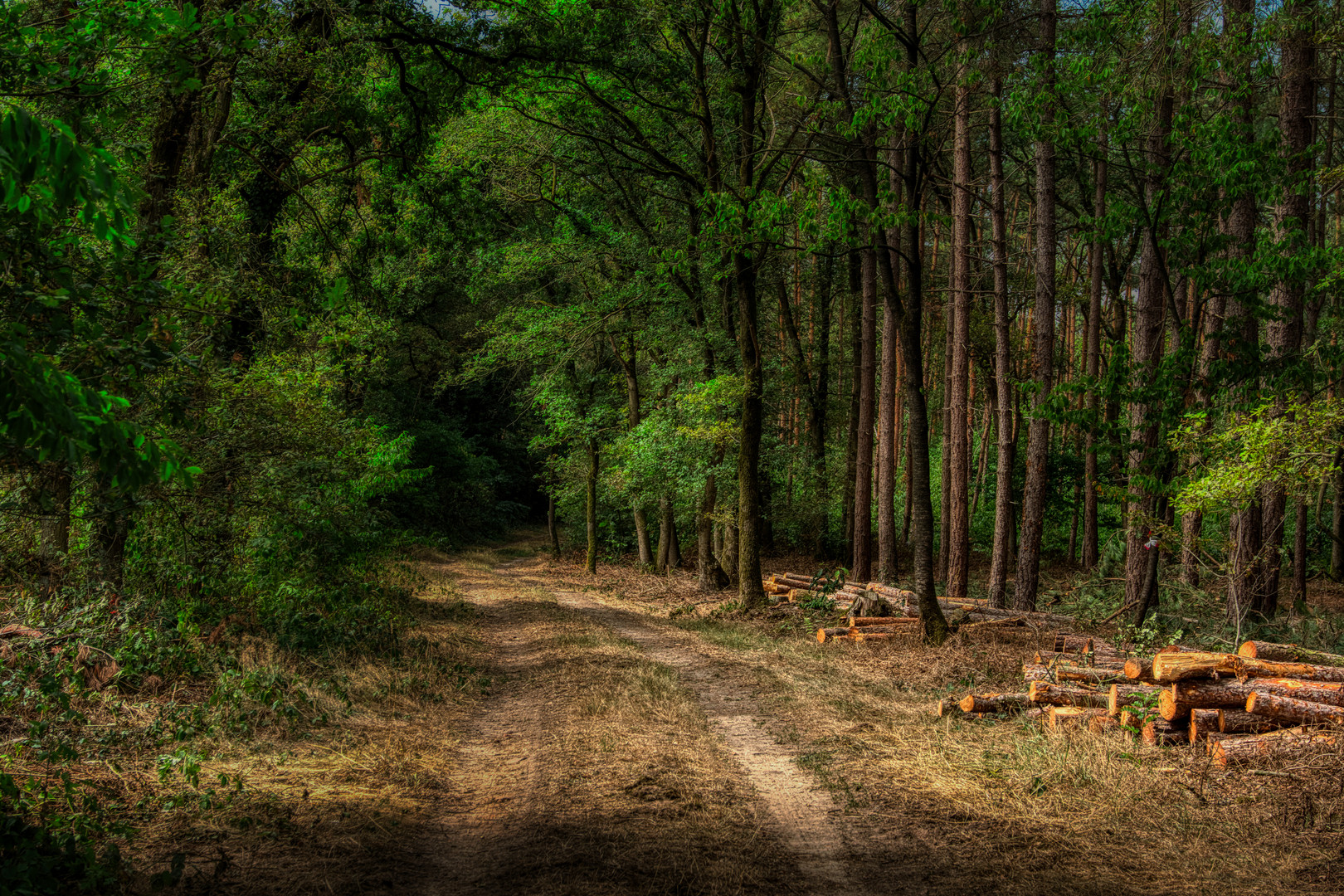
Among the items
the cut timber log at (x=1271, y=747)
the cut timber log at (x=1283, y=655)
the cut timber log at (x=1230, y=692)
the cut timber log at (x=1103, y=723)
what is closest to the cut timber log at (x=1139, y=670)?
the cut timber log at (x=1103, y=723)

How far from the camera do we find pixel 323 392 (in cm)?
1187

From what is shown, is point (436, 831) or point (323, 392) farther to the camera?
point (323, 392)

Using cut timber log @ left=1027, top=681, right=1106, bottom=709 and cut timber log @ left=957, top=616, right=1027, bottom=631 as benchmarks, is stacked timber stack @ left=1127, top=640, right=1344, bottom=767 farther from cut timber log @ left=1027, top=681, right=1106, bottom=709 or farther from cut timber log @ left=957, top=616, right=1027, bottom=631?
cut timber log @ left=957, top=616, right=1027, bottom=631

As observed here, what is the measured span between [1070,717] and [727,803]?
11.3 ft

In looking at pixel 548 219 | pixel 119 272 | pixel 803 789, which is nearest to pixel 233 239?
pixel 119 272

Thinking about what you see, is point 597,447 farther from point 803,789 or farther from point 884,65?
point 803,789

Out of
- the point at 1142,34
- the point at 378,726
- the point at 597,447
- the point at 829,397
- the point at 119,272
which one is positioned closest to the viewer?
the point at 119,272

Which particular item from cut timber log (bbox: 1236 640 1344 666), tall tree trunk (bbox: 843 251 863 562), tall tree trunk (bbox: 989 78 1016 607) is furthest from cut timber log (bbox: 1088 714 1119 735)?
tall tree trunk (bbox: 843 251 863 562)

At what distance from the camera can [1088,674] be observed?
25.8 feet

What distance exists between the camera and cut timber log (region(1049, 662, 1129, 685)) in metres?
7.73

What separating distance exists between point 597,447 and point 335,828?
Answer: 1984cm

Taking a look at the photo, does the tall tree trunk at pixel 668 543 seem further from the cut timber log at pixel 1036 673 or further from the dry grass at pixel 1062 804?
the dry grass at pixel 1062 804

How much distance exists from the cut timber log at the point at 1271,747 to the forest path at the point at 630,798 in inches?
119

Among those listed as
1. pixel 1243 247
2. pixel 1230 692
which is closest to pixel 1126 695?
pixel 1230 692
